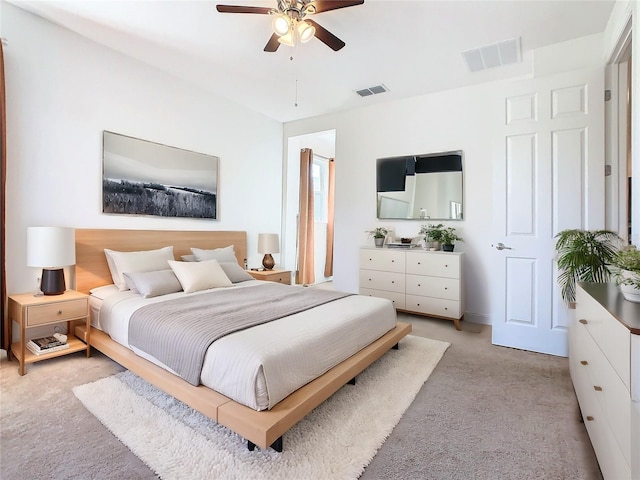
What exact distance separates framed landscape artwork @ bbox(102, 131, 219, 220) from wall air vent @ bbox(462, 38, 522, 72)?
319 centimetres

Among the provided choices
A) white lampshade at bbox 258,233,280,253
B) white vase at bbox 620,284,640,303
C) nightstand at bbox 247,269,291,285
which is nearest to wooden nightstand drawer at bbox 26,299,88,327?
nightstand at bbox 247,269,291,285

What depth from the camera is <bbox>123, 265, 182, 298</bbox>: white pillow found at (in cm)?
273

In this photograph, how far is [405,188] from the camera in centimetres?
438

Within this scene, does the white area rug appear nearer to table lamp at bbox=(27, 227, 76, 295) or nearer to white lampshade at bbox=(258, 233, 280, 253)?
table lamp at bbox=(27, 227, 76, 295)

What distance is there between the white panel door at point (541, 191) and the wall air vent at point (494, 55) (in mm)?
396

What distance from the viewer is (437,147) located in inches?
163

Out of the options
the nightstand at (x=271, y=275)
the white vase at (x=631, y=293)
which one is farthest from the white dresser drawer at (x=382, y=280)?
the white vase at (x=631, y=293)

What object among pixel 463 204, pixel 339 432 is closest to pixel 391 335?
pixel 339 432

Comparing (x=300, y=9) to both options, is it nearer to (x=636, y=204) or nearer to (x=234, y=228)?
(x=636, y=204)

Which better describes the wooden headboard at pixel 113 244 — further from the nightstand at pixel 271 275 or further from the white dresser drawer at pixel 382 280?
the white dresser drawer at pixel 382 280

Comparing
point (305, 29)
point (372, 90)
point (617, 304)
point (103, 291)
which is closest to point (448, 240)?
point (372, 90)

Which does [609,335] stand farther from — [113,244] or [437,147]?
[113,244]

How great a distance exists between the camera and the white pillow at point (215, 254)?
3631 mm

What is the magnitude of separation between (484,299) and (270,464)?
128 inches
